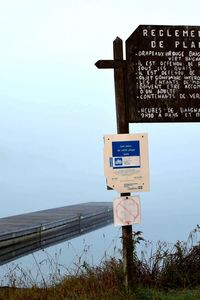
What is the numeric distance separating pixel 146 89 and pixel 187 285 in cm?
341

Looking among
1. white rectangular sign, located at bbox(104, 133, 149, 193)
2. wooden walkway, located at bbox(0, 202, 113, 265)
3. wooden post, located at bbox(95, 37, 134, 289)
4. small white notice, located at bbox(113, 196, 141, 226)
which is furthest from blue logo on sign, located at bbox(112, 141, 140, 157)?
wooden walkway, located at bbox(0, 202, 113, 265)

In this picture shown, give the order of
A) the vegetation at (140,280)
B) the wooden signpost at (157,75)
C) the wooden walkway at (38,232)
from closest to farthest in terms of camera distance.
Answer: the vegetation at (140,280)
the wooden signpost at (157,75)
the wooden walkway at (38,232)

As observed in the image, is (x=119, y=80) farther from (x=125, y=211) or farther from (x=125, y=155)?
(x=125, y=211)

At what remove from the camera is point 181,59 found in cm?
830

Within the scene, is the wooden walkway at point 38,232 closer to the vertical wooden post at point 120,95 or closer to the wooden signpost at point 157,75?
the vertical wooden post at point 120,95

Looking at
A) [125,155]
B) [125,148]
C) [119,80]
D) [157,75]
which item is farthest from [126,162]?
[157,75]

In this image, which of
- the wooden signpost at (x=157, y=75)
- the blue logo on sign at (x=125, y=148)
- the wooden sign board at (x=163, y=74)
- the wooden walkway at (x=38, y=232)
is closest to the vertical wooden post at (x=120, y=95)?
the wooden signpost at (x=157, y=75)

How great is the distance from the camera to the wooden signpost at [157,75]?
8.02 m

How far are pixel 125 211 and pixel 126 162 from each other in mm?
776

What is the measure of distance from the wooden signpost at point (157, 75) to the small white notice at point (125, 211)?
0.65 ft

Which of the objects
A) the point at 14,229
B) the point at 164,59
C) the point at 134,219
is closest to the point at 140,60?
the point at 164,59

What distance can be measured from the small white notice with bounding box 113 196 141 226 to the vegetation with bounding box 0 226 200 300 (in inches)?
12.6

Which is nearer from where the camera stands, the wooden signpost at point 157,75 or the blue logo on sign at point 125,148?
the blue logo on sign at point 125,148

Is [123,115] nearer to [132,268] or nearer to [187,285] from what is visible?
[132,268]
